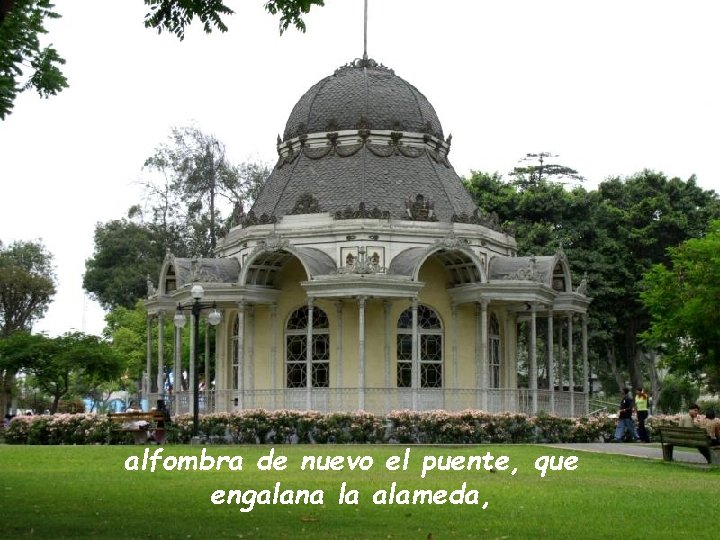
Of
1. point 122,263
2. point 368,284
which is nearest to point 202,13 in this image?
point 368,284

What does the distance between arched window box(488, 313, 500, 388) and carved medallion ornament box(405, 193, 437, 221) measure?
13.1 feet

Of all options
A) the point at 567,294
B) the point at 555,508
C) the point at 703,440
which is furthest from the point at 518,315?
the point at 555,508

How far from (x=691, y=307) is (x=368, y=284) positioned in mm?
8995

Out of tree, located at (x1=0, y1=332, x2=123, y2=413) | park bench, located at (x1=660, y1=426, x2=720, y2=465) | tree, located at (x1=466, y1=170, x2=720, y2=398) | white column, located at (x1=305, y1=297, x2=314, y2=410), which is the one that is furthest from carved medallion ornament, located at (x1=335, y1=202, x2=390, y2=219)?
tree, located at (x1=0, y1=332, x2=123, y2=413)

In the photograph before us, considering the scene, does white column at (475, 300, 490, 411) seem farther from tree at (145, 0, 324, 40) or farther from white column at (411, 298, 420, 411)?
tree at (145, 0, 324, 40)

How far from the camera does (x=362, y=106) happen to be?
128ft

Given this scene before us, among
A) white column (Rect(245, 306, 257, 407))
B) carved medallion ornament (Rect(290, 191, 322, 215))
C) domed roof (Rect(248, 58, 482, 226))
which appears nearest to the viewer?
carved medallion ornament (Rect(290, 191, 322, 215))

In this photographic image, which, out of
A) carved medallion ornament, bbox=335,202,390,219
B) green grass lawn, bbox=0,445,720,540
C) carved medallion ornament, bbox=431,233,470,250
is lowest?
green grass lawn, bbox=0,445,720,540

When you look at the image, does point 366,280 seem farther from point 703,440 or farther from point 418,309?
point 703,440

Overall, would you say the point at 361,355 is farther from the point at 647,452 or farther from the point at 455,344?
the point at 647,452

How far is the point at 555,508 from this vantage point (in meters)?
14.7

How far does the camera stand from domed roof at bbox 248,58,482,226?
1476 inches

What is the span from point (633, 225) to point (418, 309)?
1590 centimetres

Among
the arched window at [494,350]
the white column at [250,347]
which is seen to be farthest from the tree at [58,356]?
the arched window at [494,350]
